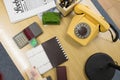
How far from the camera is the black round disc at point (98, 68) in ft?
3.48

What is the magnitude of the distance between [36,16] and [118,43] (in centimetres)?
38

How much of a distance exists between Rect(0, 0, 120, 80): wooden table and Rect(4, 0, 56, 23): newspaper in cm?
2

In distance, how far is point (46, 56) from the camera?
1.06 m

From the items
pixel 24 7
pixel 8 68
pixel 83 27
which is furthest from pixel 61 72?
pixel 8 68

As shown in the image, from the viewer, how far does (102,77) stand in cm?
107

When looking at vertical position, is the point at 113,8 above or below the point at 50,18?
below

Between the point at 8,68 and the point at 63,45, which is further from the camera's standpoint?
the point at 8,68

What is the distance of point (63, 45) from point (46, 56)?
0.09 m

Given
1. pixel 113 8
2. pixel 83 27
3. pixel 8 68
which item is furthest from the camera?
pixel 113 8

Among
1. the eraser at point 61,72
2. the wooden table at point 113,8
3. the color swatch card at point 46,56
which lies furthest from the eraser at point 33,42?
the wooden table at point 113,8

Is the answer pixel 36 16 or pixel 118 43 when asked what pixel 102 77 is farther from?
pixel 36 16

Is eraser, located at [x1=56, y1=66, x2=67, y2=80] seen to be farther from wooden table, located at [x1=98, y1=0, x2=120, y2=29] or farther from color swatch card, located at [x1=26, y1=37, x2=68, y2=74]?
wooden table, located at [x1=98, y1=0, x2=120, y2=29]

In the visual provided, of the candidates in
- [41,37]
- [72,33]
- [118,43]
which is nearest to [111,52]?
[118,43]

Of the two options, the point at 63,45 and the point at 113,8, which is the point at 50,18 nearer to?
the point at 63,45
